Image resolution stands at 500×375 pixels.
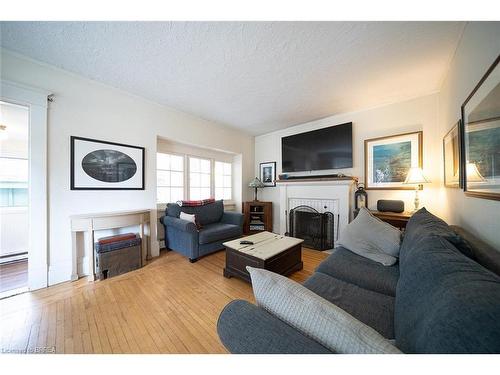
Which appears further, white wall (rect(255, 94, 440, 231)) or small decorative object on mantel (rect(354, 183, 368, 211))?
small decorative object on mantel (rect(354, 183, 368, 211))

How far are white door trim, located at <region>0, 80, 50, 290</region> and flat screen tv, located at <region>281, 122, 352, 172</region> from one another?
11.4 feet

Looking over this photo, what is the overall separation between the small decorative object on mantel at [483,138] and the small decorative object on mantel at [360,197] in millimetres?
1505

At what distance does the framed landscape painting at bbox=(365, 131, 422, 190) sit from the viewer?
246cm

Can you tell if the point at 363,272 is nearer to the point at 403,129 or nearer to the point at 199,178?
→ the point at 403,129

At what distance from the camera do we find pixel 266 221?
3.87 meters

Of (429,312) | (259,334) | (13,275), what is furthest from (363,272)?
(13,275)

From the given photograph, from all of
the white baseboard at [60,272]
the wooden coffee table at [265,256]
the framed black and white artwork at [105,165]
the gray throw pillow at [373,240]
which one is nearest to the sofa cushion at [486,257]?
the gray throw pillow at [373,240]

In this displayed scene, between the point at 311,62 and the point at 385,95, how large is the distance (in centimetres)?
142

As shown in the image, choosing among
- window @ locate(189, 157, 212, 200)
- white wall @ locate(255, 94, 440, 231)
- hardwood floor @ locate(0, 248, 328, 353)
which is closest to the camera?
hardwood floor @ locate(0, 248, 328, 353)

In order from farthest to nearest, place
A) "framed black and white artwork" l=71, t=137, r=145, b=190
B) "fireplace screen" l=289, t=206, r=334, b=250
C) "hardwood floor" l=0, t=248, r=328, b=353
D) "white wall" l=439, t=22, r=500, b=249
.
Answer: "fireplace screen" l=289, t=206, r=334, b=250 → "framed black and white artwork" l=71, t=137, r=145, b=190 → "hardwood floor" l=0, t=248, r=328, b=353 → "white wall" l=439, t=22, r=500, b=249

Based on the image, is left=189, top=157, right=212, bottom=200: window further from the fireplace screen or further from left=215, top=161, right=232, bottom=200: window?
the fireplace screen

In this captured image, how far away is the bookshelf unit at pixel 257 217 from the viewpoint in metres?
3.87

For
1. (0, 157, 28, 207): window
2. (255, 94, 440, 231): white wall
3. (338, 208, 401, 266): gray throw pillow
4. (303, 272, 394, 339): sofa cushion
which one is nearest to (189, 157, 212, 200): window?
(255, 94, 440, 231): white wall

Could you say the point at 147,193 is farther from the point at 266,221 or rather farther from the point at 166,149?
the point at 266,221
